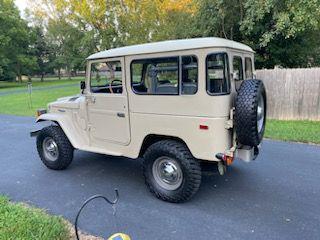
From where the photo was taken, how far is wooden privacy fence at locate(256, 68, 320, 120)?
9312 mm

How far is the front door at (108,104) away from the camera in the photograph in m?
4.59

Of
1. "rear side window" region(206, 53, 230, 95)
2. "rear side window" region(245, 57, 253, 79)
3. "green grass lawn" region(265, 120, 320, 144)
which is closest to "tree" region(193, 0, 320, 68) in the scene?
"green grass lawn" region(265, 120, 320, 144)

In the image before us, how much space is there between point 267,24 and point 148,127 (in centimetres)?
1169

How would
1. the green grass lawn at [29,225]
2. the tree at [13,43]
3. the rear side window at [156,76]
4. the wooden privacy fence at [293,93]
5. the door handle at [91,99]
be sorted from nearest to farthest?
the green grass lawn at [29,225] < the rear side window at [156,76] < the door handle at [91,99] < the wooden privacy fence at [293,93] < the tree at [13,43]

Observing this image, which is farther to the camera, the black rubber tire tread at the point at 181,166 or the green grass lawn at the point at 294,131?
the green grass lawn at the point at 294,131

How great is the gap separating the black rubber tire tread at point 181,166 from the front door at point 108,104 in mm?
561

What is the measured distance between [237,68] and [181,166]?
1.67m

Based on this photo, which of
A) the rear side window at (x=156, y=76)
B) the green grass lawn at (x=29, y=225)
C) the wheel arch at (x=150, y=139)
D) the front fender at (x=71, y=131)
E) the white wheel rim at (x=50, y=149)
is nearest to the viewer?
the green grass lawn at (x=29, y=225)

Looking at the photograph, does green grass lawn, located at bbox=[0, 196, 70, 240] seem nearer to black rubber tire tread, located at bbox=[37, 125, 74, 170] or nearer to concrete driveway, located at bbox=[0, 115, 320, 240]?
concrete driveway, located at bbox=[0, 115, 320, 240]

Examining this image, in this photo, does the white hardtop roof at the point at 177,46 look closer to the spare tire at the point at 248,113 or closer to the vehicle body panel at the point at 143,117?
the vehicle body panel at the point at 143,117

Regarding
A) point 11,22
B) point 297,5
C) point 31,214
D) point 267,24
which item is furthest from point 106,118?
point 11,22

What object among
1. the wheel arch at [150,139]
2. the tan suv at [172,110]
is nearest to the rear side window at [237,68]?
the tan suv at [172,110]

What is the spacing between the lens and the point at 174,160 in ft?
13.6

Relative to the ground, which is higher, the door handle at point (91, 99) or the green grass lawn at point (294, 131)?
the door handle at point (91, 99)
